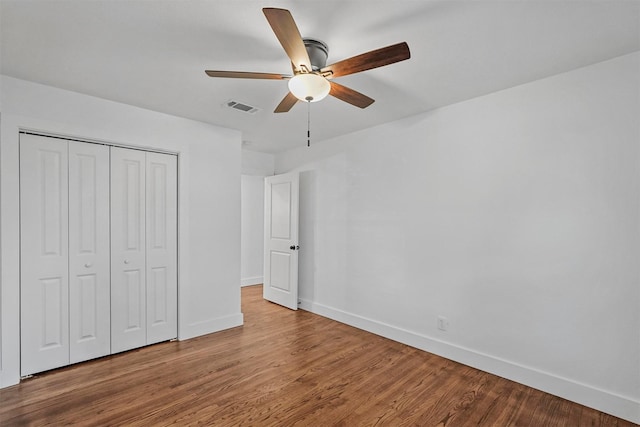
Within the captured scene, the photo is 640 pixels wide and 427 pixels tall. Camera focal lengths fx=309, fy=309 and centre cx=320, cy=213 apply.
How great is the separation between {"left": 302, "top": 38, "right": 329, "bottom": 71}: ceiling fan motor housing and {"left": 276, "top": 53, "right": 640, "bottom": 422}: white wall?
5.37 ft

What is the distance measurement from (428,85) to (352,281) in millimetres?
2457

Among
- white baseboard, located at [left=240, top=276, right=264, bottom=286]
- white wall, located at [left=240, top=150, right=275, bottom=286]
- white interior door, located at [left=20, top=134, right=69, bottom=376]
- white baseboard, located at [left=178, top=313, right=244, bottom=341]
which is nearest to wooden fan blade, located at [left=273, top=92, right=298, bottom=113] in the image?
white interior door, located at [left=20, top=134, right=69, bottom=376]

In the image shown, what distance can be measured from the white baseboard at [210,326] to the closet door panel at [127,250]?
0.40m

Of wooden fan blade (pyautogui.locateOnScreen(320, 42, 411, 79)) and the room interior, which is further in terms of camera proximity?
the room interior

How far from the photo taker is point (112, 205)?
3.03m

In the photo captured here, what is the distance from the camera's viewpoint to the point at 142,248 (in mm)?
3223

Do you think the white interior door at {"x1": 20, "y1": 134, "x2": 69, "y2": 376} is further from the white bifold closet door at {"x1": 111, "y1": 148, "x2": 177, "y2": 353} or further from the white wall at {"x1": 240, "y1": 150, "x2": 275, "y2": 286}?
the white wall at {"x1": 240, "y1": 150, "x2": 275, "y2": 286}

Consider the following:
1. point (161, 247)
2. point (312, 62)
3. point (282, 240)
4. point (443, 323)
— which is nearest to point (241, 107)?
point (312, 62)

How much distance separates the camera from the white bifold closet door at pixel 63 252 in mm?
2596

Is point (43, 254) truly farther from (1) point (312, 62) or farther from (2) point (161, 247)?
(1) point (312, 62)

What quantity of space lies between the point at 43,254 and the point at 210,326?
1766 mm

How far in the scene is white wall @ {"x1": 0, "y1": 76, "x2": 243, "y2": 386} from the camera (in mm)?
2469

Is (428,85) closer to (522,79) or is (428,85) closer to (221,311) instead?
(522,79)

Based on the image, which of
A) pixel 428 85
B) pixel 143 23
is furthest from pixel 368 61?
pixel 143 23
